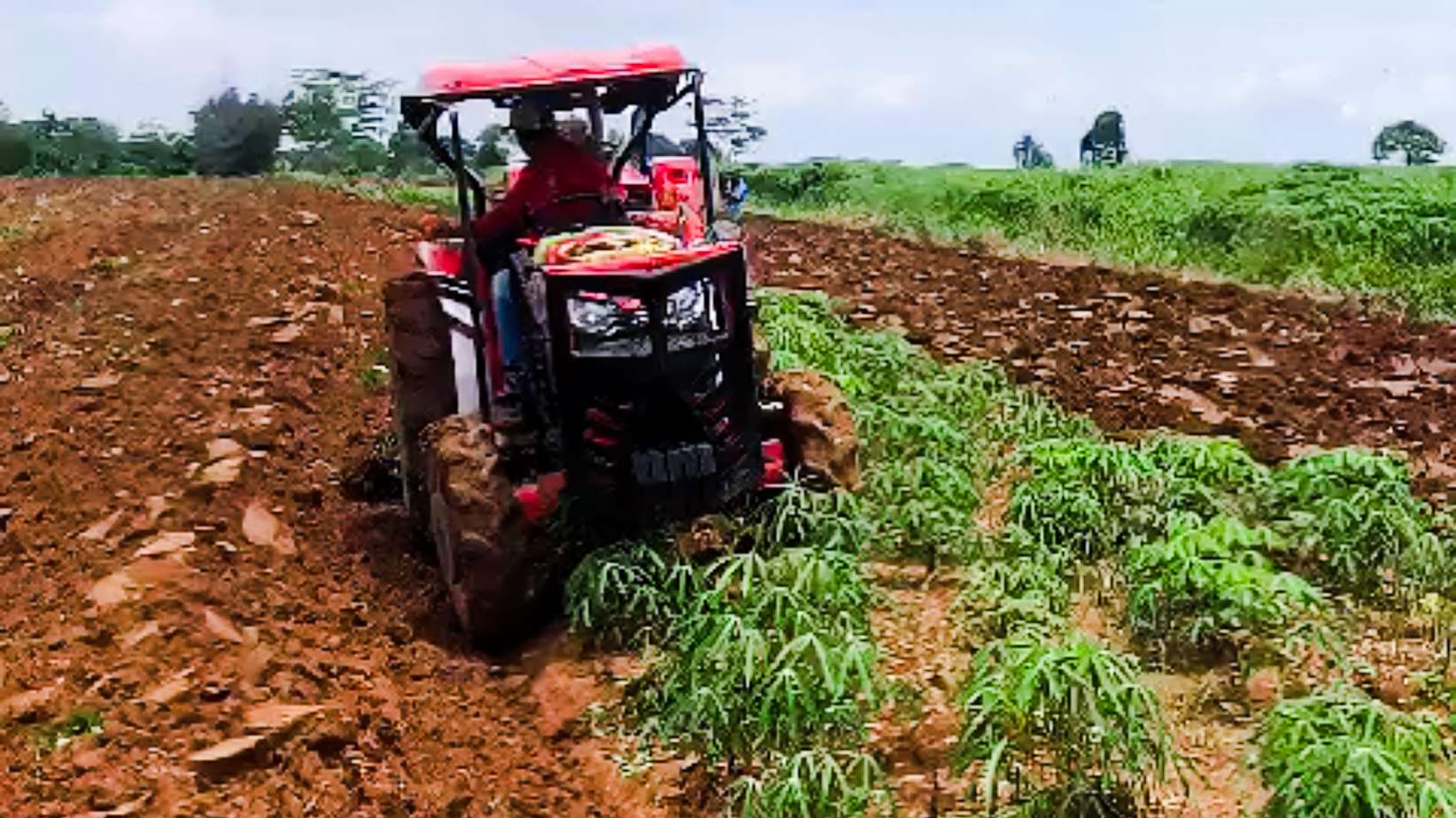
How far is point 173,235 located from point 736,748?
1467cm

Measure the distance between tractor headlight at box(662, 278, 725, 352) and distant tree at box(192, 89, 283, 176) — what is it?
35706 mm

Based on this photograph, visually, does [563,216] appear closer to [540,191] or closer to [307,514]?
[540,191]

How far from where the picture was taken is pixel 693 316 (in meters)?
5.61

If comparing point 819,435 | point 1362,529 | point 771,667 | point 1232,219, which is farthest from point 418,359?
point 1232,219

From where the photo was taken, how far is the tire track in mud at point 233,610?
4.34m

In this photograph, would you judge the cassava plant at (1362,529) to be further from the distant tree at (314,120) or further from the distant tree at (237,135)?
the distant tree at (314,120)

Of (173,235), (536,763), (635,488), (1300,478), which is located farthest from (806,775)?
(173,235)

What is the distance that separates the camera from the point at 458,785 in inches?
175

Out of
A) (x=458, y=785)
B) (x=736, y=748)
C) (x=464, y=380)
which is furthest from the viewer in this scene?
(x=464, y=380)

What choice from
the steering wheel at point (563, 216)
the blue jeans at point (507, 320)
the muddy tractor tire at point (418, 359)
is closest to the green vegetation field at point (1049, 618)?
the blue jeans at point (507, 320)

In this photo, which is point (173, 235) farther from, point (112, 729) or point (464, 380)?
point (112, 729)

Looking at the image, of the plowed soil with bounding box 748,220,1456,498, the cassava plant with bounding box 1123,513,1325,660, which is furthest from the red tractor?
the plowed soil with bounding box 748,220,1456,498

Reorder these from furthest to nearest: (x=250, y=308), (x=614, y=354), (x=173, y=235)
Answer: (x=173, y=235) → (x=250, y=308) → (x=614, y=354)

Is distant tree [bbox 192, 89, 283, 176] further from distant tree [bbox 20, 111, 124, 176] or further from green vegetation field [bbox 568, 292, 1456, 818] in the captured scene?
green vegetation field [bbox 568, 292, 1456, 818]
